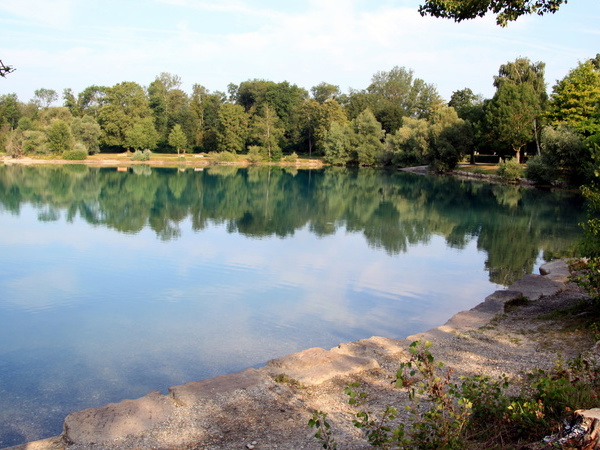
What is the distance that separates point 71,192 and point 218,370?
104ft

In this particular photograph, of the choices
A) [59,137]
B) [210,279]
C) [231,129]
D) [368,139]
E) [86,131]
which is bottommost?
[210,279]

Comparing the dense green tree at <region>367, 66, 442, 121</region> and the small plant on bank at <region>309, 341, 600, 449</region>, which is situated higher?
the dense green tree at <region>367, 66, 442, 121</region>

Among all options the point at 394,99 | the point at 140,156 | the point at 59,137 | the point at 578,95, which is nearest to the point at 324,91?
the point at 394,99

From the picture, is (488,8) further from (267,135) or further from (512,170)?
(267,135)

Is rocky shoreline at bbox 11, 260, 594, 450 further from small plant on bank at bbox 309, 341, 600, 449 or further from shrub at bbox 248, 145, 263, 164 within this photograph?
shrub at bbox 248, 145, 263, 164

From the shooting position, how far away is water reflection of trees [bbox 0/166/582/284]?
22578 millimetres

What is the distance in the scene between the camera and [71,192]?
3678 centimetres

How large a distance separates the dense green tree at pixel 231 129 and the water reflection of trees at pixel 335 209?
107 ft

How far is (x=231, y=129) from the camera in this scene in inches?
3182

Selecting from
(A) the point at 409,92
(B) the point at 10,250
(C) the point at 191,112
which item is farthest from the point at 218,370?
(A) the point at 409,92

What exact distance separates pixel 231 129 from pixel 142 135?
13186 millimetres

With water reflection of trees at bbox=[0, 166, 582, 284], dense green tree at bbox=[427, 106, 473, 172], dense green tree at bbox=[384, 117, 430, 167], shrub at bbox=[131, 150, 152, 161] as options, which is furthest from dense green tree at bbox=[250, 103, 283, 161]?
water reflection of trees at bbox=[0, 166, 582, 284]

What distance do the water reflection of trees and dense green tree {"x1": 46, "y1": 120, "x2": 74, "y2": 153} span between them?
2145 cm

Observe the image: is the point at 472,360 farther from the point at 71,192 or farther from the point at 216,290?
the point at 71,192
